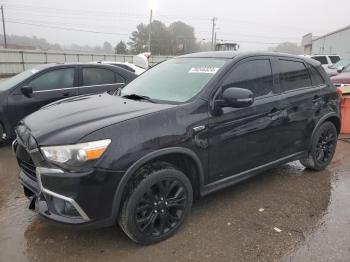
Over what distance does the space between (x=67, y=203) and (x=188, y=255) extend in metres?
1.12

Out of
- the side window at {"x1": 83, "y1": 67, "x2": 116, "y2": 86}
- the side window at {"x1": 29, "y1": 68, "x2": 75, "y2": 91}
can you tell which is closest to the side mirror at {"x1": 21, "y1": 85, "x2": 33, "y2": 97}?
the side window at {"x1": 29, "y1": 68, "x2": 75, "y2": 91}

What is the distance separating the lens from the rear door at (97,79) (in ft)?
22.3

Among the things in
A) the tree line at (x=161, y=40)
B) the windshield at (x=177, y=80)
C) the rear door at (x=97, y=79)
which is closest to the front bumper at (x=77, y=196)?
the windshield at (x=177, y=80)

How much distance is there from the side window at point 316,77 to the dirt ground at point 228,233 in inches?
55.3

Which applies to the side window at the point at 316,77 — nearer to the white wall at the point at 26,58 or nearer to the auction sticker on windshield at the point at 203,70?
the auction sticker on windshield at the point at 203,70

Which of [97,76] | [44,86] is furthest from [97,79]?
[44,86]

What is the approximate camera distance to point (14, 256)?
2.93m

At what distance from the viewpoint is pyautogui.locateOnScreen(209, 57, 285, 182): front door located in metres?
3.41

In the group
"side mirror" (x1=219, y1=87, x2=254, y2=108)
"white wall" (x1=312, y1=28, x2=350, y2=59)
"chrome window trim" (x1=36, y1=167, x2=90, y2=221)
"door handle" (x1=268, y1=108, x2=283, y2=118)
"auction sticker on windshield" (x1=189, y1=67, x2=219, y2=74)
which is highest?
"white wall" (x1=312, y1=28, x2=350, y2=59)

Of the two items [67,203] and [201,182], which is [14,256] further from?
[201,182]

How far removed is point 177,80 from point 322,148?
2490mm

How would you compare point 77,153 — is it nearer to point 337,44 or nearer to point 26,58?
point 26,58

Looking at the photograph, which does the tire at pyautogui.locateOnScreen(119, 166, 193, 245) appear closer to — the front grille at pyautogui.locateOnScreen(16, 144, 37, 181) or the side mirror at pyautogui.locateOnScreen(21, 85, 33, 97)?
the front grille at pyautogui.locateOnScreen(16, 144, 37, 181)

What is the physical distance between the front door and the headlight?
3.75ft
